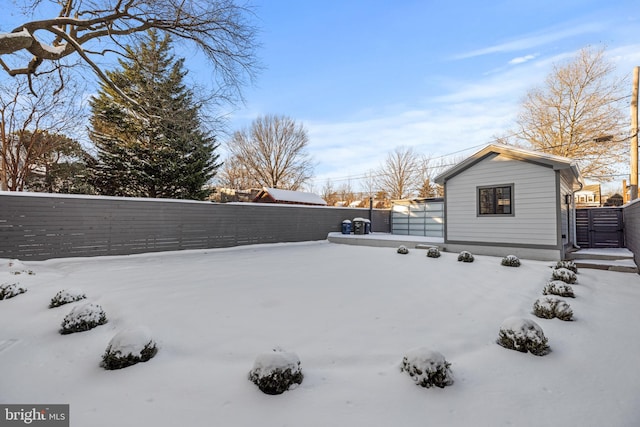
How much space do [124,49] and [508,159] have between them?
1105 centimetres

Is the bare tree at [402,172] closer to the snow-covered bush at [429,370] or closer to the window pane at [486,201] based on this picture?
the window pane at [486,201]

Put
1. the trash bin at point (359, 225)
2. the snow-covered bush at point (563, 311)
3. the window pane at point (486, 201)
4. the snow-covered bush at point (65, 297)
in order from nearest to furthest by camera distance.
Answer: the snow-covered bush at point (563, 311), the snow-covered bush at point (65, 297), the window pane at point (486, 201), the trash bin at point (359, 225)

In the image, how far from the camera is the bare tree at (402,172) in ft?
86.9

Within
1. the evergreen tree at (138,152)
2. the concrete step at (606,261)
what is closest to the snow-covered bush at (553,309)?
the concrete step at (606,261)

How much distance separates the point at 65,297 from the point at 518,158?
1095 centimetres

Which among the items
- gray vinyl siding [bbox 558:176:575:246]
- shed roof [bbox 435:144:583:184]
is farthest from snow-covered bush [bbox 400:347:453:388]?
shed roof [bbox 435:144:583:184]

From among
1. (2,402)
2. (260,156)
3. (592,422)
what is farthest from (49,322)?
(260,156)

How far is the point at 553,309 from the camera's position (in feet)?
11.9

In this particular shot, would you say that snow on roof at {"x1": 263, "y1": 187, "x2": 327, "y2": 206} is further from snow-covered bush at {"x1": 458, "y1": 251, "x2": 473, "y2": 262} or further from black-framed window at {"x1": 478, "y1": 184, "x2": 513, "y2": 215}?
snow-covered bush at {"x1": 458, "y1": 251, "x2": 473, "y2": 262}

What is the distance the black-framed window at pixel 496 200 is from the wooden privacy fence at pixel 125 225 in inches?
297

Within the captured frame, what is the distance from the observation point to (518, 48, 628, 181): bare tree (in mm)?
14523

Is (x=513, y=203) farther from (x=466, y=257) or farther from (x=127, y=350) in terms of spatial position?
(x=127, y=350)

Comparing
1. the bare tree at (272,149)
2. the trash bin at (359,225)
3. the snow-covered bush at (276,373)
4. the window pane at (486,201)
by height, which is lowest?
the snow-covered bush at (276,373)

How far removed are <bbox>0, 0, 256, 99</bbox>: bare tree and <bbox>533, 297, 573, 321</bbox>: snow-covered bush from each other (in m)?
7.78
